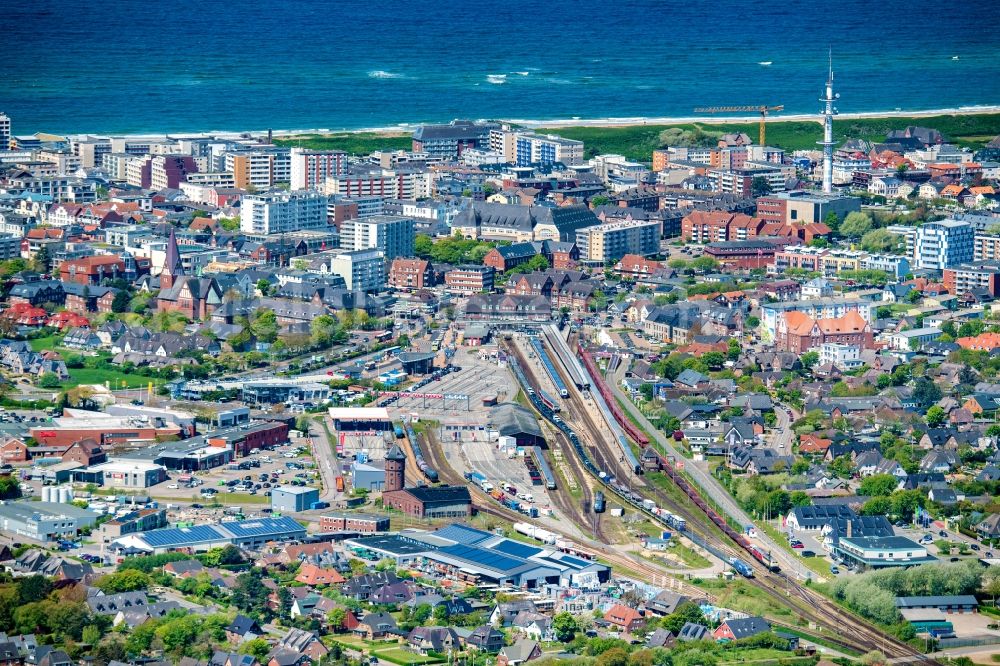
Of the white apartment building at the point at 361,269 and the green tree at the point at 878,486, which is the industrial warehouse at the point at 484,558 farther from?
the white apartment building at the point at 361,269

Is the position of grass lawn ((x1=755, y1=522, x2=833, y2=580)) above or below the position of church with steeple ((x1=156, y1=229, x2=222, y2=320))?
below

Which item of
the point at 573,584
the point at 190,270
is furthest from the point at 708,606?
the point at 190,270

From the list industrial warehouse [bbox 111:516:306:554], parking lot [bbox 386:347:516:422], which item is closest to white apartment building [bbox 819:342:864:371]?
parking lot [bbox 386:347:516:422]

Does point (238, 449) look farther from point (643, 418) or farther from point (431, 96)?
point (431, 96)

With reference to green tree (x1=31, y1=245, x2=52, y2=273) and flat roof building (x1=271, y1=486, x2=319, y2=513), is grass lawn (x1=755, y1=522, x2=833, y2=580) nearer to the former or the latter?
flat roof building (x1=271, y1=486, x2=319, y2=513)

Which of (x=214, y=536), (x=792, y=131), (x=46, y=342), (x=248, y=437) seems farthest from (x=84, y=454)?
(x=792, y=131)

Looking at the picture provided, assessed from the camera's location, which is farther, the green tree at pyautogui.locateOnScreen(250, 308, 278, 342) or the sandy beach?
the sandy beach

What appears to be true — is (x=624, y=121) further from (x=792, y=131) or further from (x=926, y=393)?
(x=926, y=393)
